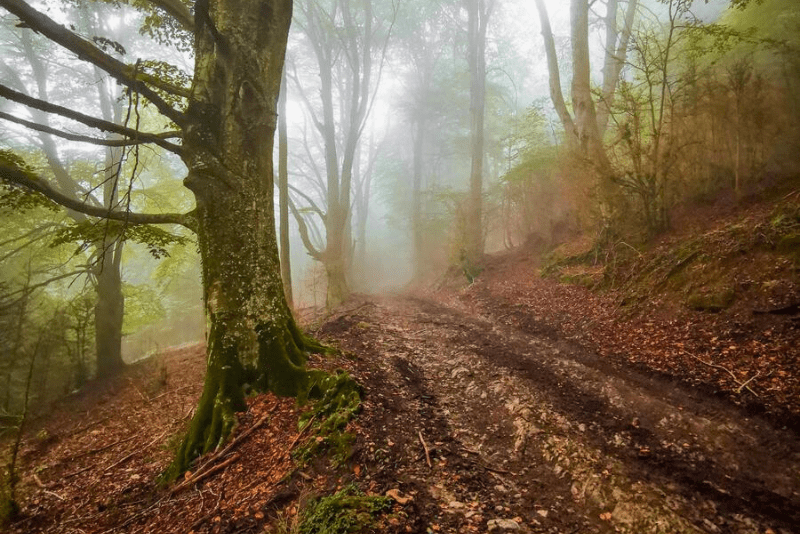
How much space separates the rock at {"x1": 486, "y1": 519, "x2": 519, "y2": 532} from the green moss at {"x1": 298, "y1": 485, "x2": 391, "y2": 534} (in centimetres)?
69

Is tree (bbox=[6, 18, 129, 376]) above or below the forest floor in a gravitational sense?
above

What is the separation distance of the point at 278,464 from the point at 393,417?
115 cm

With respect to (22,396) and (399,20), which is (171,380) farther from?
(399,20)

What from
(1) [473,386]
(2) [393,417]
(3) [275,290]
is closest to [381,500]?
(2) [393,417]

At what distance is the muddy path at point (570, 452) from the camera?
98.3 inches

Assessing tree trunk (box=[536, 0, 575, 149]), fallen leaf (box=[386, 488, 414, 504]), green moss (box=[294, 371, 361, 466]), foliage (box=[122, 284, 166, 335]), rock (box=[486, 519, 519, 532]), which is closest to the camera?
rock (box=[486, 519, 519, 532])

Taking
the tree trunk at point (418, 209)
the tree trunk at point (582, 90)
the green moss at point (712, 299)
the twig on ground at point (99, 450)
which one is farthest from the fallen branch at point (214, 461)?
the tree trunk at point (418, 209)

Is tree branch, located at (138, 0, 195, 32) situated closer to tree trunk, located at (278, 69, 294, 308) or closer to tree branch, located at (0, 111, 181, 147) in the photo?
tree branch, located at (0, 111, 181, 147)

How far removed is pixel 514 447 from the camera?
339 cm

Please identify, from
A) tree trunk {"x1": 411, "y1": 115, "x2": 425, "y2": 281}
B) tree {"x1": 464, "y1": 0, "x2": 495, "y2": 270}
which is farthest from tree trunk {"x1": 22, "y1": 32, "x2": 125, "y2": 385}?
tree trunk {"x1": 411, "y1": 115, "x2": 425, "y2": 281}

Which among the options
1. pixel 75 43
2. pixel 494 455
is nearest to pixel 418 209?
pixel 75 43

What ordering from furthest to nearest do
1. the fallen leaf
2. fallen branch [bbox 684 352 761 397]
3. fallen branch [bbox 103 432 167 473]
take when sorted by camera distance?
fallen branch [bbox 103 432 167 473] → fallen branch [bbox 684 352 761 397] → the fallen leaf

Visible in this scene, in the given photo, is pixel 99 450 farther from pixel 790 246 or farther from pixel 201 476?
pixel 790 246

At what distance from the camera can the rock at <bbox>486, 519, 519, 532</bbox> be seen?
2.40 metres
